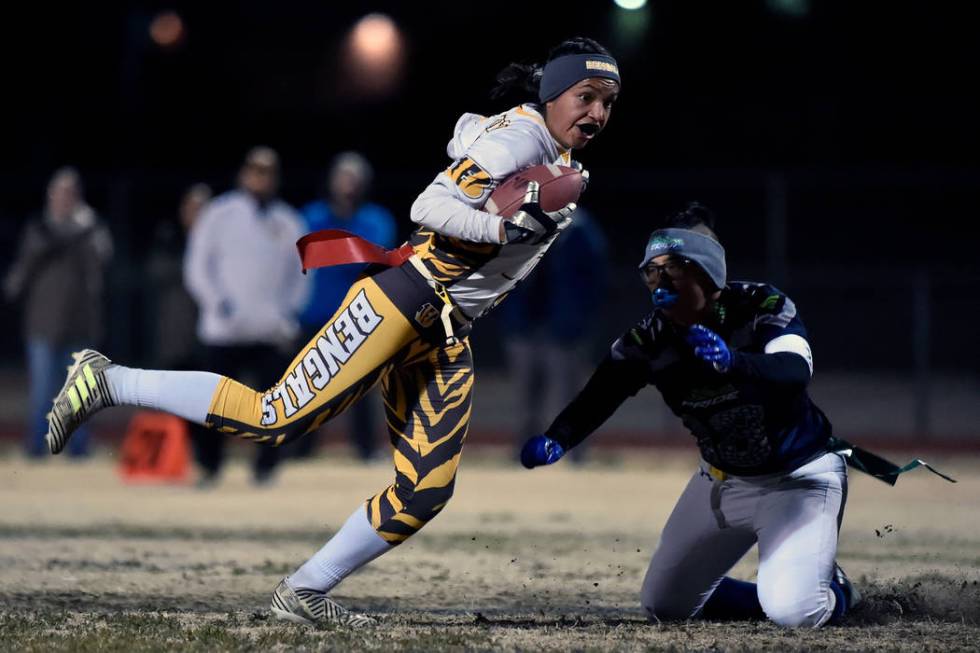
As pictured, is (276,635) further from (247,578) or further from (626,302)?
(626,302)

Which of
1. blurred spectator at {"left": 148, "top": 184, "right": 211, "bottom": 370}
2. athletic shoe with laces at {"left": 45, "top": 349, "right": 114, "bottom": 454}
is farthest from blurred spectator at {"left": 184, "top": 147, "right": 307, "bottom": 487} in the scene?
athletic shoe with laces at {"left": 45, "top": 349, "right": 114, "bottom": 454}

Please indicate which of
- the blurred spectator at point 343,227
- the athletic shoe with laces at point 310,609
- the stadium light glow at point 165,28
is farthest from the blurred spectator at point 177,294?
the stadium light glow at point 165,28

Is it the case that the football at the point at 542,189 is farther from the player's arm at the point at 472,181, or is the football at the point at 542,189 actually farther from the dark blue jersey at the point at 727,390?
the dark blue jersey at the point at 727,390

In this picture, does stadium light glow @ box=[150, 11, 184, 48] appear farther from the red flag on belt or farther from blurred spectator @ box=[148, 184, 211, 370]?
the red flag on belt

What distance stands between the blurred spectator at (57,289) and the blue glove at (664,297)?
8505mm

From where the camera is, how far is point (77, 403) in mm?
6188

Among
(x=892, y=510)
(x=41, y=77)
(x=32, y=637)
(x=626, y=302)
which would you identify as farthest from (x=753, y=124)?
(x=32, y=637)

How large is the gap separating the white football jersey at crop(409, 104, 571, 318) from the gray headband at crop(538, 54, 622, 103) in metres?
0.11

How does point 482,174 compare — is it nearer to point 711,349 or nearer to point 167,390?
point 711,349

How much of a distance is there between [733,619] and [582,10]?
23054mm

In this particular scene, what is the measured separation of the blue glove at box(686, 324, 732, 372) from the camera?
568 centimetres

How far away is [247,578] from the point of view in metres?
7.60

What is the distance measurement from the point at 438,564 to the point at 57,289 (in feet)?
21.3

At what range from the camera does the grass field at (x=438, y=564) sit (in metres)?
5.90
